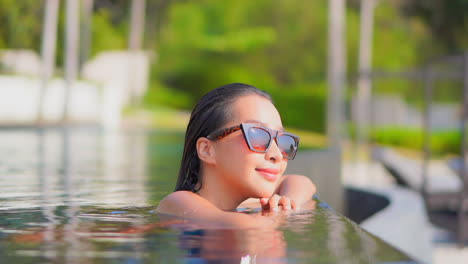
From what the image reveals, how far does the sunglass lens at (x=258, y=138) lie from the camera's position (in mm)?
2406

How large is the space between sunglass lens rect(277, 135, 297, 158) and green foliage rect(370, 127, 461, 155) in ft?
89.1

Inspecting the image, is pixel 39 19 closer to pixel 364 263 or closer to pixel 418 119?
pixel 418 119

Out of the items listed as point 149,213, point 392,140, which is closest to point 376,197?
point 149,213

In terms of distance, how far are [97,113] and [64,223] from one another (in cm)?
2447

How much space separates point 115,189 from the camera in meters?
4.23

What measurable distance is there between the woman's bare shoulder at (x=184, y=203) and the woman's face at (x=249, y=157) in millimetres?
130

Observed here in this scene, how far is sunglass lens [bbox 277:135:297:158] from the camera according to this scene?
2.47 m

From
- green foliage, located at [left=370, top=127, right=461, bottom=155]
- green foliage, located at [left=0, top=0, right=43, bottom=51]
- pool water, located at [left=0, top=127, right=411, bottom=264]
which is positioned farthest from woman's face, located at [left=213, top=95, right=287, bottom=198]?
green foliage, located at [left=0, top=0, right=43, bottom=51]

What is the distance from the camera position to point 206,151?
99.3 inches

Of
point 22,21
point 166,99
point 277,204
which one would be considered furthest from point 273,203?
point 166,99

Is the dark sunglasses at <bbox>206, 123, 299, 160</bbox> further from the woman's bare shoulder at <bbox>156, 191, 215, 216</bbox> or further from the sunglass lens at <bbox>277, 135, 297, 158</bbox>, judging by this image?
the woman's bare shoulder at <bbox>156, 191, 215, 216</bbox>

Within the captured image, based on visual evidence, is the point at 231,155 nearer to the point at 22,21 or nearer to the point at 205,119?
the point at 205,119

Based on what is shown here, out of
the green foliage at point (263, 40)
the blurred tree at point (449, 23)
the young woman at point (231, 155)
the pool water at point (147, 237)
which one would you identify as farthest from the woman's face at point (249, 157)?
the blurred tree at point (449, 23)

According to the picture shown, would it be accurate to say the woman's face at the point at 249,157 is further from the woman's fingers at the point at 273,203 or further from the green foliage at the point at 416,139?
the green foliage at the point at 416,139
